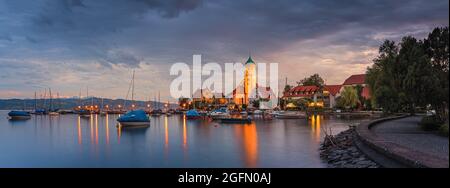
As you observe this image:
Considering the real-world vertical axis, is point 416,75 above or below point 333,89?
below

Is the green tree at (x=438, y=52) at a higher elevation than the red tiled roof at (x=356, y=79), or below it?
below

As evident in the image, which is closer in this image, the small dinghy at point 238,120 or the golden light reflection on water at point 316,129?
the golden light reflection on water at point 316,129

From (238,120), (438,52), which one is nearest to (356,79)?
(238,120)

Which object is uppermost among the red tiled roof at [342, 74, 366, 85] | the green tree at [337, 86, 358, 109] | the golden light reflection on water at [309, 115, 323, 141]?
the red tiled roof at [342, 74, 366, 85]

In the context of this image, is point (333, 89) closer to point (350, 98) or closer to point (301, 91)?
point (301, 91)

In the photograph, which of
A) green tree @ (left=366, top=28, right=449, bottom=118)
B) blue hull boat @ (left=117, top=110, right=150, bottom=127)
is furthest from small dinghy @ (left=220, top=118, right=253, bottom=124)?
green tree @ (left=366, top=28, right=449, bottom=118)

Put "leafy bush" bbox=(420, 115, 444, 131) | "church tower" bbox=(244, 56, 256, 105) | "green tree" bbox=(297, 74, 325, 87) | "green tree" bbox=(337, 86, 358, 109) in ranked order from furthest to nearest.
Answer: "church tower" bbox=(244, 56, 256, 105), "green tree" bbox=(297, 74, 325, 87), "green tree" bbox=(337, 86, 358, 109), "leafy bush" bbox=(420, 115, 444, 131)

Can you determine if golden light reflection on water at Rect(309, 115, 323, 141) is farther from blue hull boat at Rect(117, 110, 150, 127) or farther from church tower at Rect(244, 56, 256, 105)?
church tower at Rect(244, 56, 256, 105)

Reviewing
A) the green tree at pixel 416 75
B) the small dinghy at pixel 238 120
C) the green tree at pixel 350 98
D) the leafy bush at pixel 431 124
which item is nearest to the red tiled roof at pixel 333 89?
the green tree at pixel 350 98

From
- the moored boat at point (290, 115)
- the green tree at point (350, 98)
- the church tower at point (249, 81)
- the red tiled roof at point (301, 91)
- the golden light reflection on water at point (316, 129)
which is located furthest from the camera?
the church tower at point (249, 81)

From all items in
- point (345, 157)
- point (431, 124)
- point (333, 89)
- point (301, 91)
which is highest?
point (333, 89)

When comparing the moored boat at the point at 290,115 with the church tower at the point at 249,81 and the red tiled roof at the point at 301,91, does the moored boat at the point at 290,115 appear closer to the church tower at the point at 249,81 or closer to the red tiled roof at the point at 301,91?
the red tiled roof at the point at 301,91
